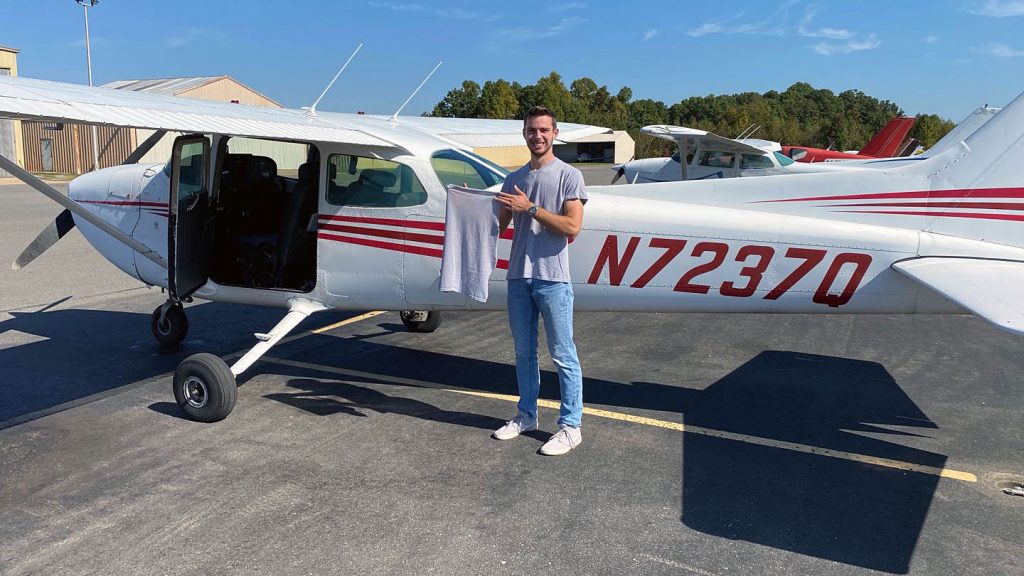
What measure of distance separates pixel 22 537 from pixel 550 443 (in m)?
2.58

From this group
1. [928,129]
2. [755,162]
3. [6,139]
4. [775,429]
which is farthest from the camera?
[928,129]

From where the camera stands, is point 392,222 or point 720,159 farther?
point 720,159

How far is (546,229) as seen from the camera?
4008mm

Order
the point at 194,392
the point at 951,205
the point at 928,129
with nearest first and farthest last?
1. the point at 951,205
2. the point at 194,392
3. the point at 928,129

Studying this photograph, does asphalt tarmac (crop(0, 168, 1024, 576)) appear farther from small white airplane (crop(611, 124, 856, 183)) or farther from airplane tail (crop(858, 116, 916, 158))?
airplane tail (crop(858, 116, 916, 158))

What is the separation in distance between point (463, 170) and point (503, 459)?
2086 mm

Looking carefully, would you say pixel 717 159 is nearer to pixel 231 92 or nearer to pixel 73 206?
pixel 73 206

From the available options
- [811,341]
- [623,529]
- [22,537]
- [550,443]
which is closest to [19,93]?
[22,537]

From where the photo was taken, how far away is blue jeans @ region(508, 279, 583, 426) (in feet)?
13.4

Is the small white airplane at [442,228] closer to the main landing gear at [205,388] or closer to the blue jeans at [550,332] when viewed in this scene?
the main landing gear at [205,388]

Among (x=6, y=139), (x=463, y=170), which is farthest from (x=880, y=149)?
(x=6, y=139)

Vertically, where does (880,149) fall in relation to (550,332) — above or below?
above

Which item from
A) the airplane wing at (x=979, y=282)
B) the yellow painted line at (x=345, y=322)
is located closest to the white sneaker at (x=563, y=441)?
the airplane wing at (x=979, y=282)

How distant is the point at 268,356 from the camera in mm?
6328
